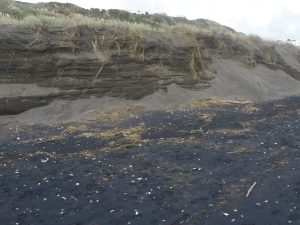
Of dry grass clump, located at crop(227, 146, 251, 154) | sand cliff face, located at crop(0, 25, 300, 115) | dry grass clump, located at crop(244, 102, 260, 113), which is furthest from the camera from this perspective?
dry grass clump, located at crop(244, 102, 260, 113)

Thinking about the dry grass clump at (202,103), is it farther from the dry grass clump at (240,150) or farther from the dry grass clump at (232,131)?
the dry grass clump at (240,150)

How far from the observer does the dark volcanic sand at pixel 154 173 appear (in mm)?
7035

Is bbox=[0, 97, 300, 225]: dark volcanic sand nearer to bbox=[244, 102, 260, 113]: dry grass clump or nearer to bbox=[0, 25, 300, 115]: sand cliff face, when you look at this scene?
bbox=[244, 102, 260, 113]: dry grass clump

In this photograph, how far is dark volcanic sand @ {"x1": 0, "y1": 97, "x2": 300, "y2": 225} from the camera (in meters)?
7.04

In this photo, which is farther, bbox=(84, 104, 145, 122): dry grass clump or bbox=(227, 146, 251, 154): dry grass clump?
bbox=(84, 104, 145, 122): dry grass clump

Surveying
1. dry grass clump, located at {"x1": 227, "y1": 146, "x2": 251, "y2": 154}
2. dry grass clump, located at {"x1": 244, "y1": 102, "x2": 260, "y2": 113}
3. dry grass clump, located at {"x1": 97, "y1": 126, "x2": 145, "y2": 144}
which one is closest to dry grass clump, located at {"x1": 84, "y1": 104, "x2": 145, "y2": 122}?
dry grass clump, located at {"x1": 97, "y1": 126, "x2": 145, "y2": 144}

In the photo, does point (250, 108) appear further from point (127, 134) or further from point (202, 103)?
point (127, 134)

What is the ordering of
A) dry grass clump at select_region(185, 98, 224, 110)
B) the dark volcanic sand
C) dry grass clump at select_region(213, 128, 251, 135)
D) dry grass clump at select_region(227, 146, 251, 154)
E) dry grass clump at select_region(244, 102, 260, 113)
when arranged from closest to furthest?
1. the dark volcanic sand
2. dry grass clump at select_region(227, 146, 251, 154)
3. dry grass clump at select_region(213, 128, 251, 135)
4. dry grass clump at select_region(244, 102, 260, 113)
5. dry grass clump at select_region(185, 98, 224, 110)

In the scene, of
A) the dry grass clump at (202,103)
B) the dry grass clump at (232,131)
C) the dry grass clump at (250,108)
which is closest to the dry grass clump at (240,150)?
the dry grass clump at (232,131)

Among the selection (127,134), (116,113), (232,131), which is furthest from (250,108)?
(127,134)

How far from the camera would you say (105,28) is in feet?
56.1

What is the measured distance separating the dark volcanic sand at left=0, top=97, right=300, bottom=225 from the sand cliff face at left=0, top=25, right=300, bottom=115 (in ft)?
7.42

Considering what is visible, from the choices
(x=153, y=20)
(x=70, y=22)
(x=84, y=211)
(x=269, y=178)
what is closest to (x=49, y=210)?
(x=84, y=211)

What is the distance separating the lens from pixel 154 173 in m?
8.95
